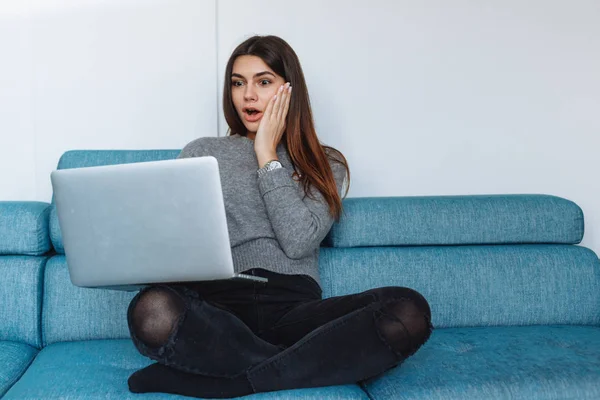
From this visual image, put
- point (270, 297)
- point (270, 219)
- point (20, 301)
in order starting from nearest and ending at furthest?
point (270, 297) < point (270, 219) < point (20, 301)

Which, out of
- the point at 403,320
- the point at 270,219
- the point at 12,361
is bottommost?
the point at 12,361

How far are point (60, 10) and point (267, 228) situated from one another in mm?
1190

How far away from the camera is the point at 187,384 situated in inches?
57.1

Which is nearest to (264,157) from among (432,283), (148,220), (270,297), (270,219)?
(270,219)

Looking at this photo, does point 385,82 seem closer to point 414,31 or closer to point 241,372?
point 414,31

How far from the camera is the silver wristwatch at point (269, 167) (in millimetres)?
1826

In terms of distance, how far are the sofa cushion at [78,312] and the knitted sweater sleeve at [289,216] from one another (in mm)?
540

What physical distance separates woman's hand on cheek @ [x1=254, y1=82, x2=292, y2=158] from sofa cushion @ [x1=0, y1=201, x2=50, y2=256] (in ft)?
2.34

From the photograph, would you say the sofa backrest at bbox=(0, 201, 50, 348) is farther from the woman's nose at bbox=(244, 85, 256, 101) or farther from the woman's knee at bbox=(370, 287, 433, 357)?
the woman's knee at bbox=(370, 287, 433, 357)

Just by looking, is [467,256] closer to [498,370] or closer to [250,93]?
[498,370]

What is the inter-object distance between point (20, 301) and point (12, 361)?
0.85 feet

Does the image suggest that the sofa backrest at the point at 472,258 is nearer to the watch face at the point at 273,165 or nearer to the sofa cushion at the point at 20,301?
the watch face at the point at 273,165

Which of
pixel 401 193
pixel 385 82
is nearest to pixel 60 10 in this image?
pixel 385 82

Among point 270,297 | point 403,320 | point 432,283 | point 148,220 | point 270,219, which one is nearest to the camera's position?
point 148,220
